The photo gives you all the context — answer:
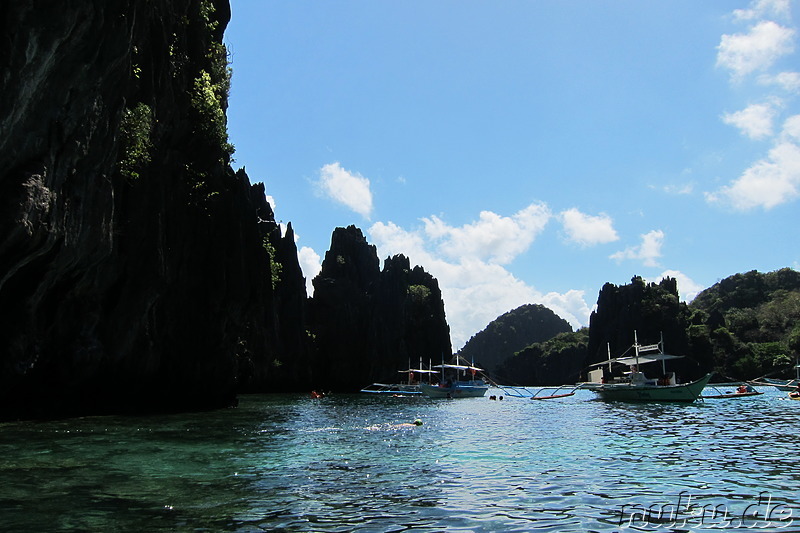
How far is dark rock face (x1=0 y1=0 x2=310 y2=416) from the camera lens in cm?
1952

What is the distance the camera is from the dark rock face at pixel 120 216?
64.0 ft

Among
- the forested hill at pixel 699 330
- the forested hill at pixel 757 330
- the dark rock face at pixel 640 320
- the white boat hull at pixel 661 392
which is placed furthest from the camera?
the dark rock face at pixel 640 320

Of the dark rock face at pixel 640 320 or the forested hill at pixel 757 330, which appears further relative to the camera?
the dark rock face at pixel 640 320

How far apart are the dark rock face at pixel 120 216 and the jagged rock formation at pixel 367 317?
60.8 m

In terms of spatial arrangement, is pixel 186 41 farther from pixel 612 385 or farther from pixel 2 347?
pixel 612 385

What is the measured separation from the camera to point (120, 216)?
113 feet

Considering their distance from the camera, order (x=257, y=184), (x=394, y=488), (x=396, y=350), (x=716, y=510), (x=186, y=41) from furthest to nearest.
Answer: (x=396, y=350) → (x=257, y=184) → (x=186, y=41) → (x=394, y=488) → (x=716, y=510)

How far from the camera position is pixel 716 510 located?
1119 cm

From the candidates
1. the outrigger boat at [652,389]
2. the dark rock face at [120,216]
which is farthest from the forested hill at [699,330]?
the dark rock face at [120,216]

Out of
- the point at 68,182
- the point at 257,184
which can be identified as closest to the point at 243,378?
the point at 68,182

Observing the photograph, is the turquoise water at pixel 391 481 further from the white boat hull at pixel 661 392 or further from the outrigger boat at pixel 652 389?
the outrigger boat at pixel 652 389

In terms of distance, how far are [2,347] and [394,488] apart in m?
21.8

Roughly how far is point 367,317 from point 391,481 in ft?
380

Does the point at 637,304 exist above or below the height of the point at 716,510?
above
